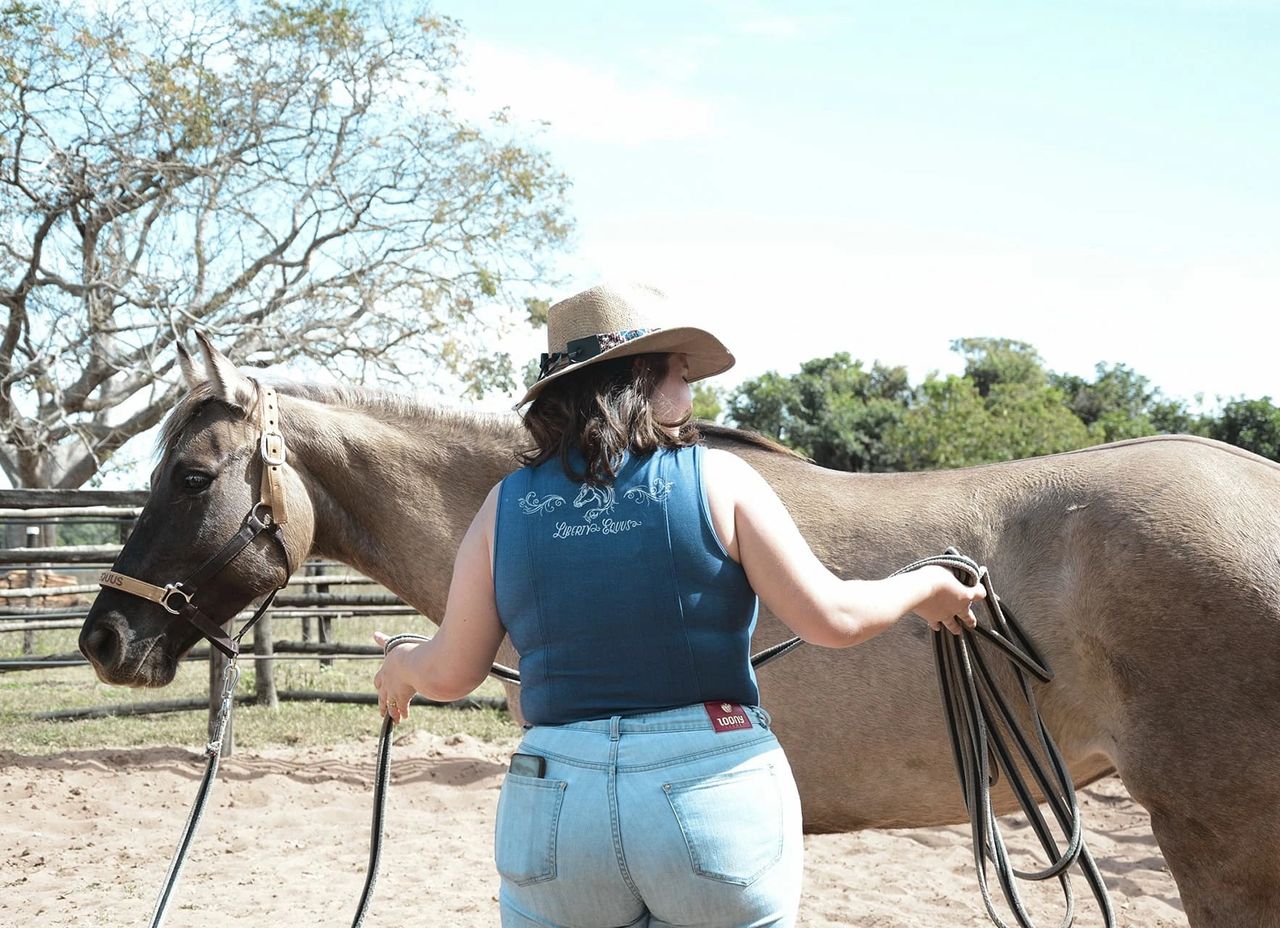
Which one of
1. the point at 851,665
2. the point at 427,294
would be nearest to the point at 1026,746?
the point at 851,665

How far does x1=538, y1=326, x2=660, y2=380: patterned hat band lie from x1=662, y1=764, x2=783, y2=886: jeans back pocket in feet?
2.39

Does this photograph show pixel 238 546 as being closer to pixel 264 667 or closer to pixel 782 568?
pixel 782 568

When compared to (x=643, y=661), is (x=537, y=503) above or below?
above

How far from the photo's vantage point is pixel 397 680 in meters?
2.01

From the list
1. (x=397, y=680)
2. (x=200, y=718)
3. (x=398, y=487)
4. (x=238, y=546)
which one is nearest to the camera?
(x=397, y=680)

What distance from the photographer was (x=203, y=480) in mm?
3488

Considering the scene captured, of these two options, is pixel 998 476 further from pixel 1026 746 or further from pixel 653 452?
pixel 653 452

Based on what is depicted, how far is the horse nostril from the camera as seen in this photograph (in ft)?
11.5

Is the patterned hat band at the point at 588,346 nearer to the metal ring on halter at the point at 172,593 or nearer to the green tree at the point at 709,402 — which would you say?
the metal ring on halter at the point at 172,593

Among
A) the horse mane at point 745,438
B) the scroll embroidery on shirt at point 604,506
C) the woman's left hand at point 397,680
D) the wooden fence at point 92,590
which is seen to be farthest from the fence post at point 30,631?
the scroll embroidery on shirt at point 604,506

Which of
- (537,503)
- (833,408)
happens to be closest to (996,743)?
(537,503)

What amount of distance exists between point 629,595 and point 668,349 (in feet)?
1.64

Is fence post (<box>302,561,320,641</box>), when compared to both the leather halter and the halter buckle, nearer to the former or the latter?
the leather halter

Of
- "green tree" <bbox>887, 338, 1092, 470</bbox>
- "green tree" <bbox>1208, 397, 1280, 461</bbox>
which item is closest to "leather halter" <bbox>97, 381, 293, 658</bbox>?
"green tree" <bbox>887, 338, 1092, 470</bbox>
